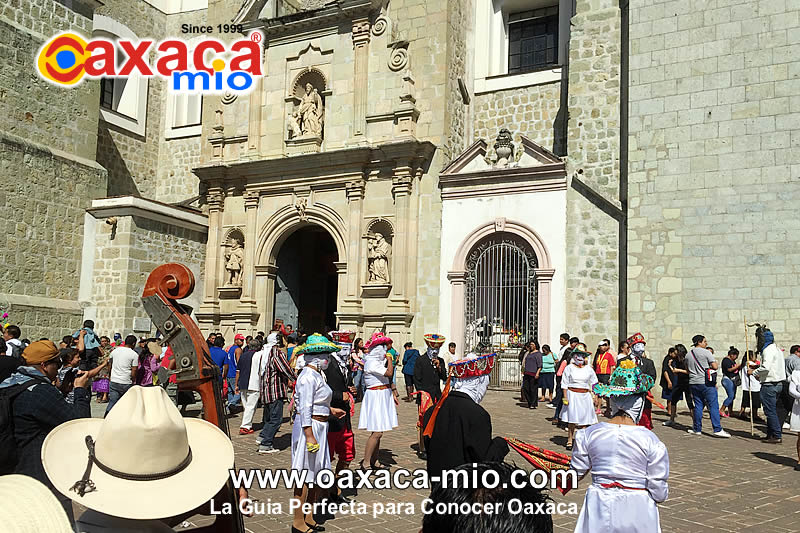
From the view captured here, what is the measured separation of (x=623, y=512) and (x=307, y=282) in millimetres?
19866

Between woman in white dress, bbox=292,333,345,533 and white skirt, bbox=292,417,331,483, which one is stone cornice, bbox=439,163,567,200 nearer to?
woman in white dress, bbox=292,333,345,533

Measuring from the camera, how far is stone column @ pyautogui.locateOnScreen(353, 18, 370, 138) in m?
20.5

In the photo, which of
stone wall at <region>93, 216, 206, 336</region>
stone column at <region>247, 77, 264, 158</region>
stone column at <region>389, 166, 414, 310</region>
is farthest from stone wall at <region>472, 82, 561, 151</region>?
stone wall at <region>93, 216, 206, 336</region>

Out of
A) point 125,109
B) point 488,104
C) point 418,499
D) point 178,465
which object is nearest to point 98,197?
point 125,109

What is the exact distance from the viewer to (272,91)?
73.4 ft

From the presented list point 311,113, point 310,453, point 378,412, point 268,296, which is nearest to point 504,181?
point 311,113

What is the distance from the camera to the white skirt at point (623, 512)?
14.0ft

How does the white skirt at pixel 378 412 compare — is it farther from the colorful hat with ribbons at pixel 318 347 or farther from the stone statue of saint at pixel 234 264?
the stone statue of saint at pixel 234 264

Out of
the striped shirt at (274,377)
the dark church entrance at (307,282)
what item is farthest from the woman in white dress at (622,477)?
the dark church entrance at (307,282)

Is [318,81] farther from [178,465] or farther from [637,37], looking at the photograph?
[178,465]

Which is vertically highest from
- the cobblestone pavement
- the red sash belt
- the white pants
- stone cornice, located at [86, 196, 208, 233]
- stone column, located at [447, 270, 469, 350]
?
stone cornice, located at [86, 196, 208, 233]

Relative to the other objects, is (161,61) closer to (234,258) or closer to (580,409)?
(234,258)

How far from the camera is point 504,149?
733 inches

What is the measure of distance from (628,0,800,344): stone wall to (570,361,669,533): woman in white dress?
1213 cm
